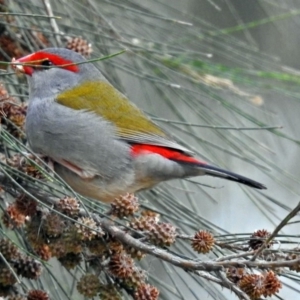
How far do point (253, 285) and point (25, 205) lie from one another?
65 cm

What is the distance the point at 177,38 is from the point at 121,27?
0.24m

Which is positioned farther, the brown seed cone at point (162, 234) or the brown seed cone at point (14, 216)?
the brown seed cone at point (14, 216)

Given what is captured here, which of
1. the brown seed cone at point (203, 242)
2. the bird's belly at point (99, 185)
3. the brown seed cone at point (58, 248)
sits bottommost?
the bird's belly at point (99, 185)

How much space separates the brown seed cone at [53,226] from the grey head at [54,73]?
556 mm

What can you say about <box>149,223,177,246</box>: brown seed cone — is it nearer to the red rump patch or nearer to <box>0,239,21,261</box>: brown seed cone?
<box>0,239,21,261</box>: brown seed cone

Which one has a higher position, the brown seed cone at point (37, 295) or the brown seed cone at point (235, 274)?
the brown seed cone at point (235, 274)

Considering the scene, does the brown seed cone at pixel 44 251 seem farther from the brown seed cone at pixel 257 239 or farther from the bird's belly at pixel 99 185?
the brown seed cone at pixel 257 239

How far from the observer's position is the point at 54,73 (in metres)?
2.66

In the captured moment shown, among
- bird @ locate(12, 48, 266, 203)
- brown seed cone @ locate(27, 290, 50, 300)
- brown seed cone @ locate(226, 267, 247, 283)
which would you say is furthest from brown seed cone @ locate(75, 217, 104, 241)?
bird @ locate(12, 48, 266, 203)

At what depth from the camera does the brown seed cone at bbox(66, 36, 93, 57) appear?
243 cm

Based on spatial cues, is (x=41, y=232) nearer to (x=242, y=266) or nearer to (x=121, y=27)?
(x=242, y=266)

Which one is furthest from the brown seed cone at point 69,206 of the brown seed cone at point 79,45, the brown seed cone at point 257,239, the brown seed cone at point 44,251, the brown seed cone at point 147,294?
the brown seed cone at point 79,45

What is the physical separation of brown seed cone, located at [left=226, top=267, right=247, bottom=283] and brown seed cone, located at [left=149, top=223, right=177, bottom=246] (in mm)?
209

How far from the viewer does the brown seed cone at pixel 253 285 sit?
1527 mm
